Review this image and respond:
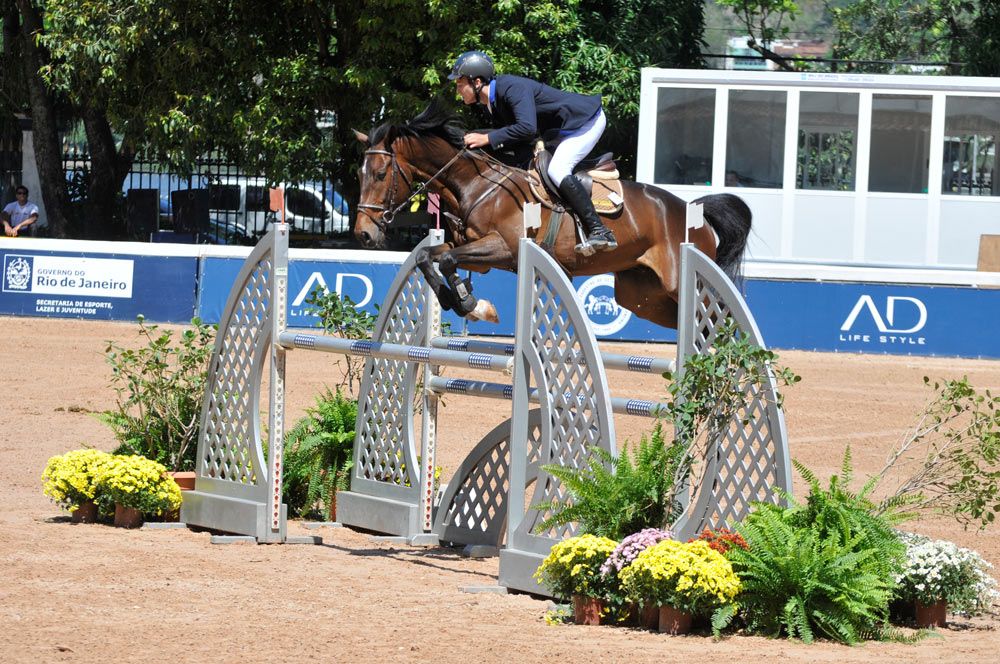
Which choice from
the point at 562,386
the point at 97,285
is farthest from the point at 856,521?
the point at 97,285

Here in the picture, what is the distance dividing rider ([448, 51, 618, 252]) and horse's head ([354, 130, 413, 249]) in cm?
44

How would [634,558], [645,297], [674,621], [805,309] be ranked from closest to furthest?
[674,621]
[634,558]
[645,297]
[805,309]

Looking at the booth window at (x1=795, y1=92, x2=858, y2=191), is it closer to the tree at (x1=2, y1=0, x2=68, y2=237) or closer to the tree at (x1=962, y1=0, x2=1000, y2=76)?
the tree at (x1=962, y1=0, x2=1000, y2=76)

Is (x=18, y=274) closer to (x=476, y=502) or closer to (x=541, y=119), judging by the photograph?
(x=541, y=119)

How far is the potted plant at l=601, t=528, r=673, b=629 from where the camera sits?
17.6 ft

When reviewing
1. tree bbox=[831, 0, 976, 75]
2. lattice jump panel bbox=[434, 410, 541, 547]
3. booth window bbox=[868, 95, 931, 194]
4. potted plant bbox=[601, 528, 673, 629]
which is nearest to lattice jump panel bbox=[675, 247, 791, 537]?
potted plant bbox=[601, 528, 673, 629]

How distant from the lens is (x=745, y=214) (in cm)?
945

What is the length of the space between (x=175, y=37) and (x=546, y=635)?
16036 millimetres

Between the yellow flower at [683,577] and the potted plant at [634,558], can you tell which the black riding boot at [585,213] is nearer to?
the potted plant at [634,558]

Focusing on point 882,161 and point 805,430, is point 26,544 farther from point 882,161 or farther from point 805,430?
point 882,161

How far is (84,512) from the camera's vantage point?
7.77 meters

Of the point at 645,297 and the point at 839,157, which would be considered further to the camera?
the point at 839,157

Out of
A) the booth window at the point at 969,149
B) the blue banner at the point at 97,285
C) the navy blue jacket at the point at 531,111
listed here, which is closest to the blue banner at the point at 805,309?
the blue banner at the point at 97,285

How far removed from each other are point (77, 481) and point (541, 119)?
346 cm
